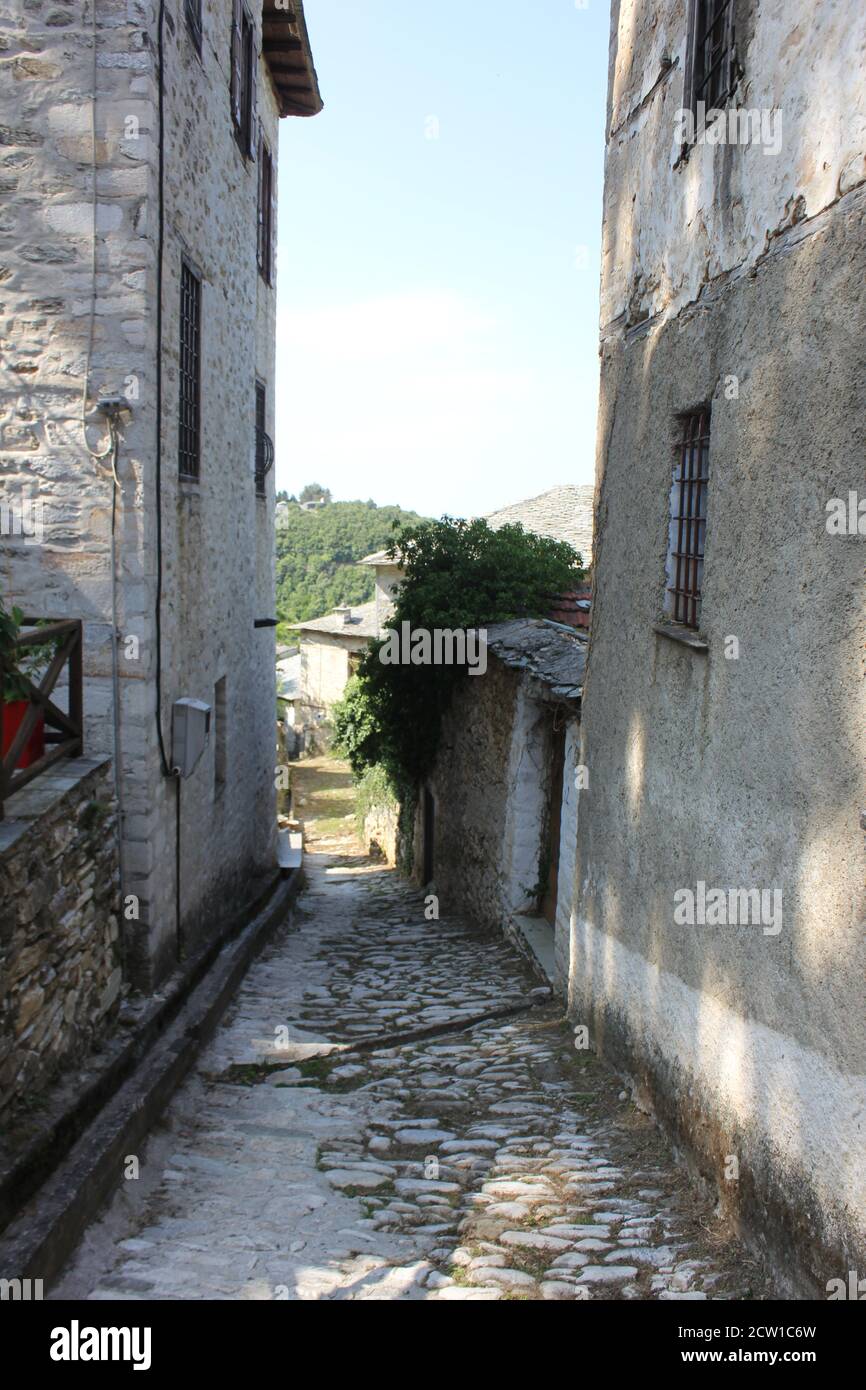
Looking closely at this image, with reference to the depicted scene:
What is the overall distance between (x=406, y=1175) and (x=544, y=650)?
5.28 metres

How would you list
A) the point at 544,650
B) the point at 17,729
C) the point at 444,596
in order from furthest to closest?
the point at 444,596
the point at 544,650
the point at 17,729

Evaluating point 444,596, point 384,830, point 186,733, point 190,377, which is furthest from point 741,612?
point 384,830

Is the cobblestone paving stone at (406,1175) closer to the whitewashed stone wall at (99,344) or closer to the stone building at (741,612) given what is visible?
the stone building at (741,612)

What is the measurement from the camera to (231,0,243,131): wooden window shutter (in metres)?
9.15

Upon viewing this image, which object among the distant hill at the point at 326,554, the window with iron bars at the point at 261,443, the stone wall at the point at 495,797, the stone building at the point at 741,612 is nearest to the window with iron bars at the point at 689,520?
the stone building at the point at 741,612

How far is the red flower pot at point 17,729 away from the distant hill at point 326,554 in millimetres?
49754

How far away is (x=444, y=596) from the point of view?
39.8 feet

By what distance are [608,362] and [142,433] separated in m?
2.77

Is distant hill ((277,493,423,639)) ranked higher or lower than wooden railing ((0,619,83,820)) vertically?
higher

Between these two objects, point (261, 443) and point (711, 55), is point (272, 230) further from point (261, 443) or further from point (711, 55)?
point (711, 55)

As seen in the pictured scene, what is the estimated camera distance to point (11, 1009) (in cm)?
429

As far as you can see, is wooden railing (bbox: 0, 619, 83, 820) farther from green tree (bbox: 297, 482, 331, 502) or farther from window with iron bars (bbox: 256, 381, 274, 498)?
green tree (bbox: 297, 482, 331, 502)

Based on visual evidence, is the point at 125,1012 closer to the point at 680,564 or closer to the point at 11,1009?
the point at 11,1009

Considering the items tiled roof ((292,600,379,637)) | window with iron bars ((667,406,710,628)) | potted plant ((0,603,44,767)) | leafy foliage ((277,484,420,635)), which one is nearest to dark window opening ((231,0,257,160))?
window with iron bars ((667,406,710,628))
